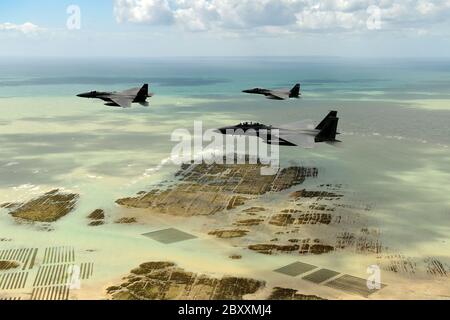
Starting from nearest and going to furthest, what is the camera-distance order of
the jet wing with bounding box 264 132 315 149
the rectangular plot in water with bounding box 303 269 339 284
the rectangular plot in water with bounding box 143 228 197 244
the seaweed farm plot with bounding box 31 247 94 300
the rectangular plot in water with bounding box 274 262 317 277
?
the seaweed farm plot with bounding box 31 247 94 300 < the rectangular plot in water with bounding box 303 269 339 284 < the rectangular plot in water with bounding box 274 262 317 277 < the rectangular plot in water with bounding box 143 228 197 244 < the jet wing with bounding box 264 132 315 149

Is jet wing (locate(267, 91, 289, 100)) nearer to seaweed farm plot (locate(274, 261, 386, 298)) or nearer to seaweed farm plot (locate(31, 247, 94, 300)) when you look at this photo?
seaweed farm plot (locate(274, 261, 386, 298))

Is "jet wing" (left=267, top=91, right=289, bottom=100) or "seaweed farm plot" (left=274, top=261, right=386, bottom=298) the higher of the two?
"jet wing" (left=267, top=91, right=289, bottom=100)

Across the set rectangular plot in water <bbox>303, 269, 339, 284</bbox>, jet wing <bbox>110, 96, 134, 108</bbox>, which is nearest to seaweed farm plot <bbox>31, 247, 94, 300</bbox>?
rectangular plot in water <bbox>303, 269, 339, 284</bbox>

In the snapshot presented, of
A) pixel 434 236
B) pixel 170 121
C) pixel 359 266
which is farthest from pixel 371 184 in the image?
pixel 170 121

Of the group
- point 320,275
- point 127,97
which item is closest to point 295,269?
point 320,275

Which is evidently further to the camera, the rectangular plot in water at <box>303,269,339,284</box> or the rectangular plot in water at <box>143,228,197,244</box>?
the rectangular plot in water at <box>143,228,197,244</box>
